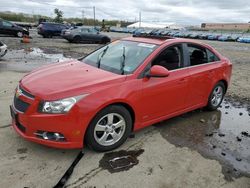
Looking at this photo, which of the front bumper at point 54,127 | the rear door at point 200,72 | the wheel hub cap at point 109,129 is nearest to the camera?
the front bumper at point 54,127

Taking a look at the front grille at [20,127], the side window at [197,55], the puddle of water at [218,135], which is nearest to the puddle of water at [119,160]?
the puddle of water at [218,135]

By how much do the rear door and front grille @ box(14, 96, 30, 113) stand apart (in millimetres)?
2959

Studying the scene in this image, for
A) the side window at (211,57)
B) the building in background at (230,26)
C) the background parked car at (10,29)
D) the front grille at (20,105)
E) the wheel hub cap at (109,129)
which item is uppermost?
the building in background at (230,26)

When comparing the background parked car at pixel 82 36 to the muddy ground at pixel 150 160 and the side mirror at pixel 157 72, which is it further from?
the side mirror at pixel 157 72

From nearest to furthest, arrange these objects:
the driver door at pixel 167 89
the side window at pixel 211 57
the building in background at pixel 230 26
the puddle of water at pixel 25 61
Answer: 1. the driver door at pixel 167 89
2. the side window at pixel 211 57
3. the puddle of water at pixel 25 61
4. the building in background at pixel 230 26

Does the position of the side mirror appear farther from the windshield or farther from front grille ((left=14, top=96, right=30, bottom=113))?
front grille ((left=14, top=96, right=30, bottom=113))

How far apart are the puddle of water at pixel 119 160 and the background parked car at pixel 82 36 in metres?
20.8

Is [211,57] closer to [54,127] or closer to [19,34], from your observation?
[54,127]

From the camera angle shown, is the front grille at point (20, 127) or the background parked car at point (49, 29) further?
the background parked car at point (49, 29)

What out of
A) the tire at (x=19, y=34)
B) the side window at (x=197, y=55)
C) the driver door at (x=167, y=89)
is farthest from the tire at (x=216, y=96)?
the tire at (x=19, y=34)

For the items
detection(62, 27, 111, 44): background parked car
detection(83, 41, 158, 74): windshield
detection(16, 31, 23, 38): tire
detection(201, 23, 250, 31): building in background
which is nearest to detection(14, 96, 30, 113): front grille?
detection(83, 41, 158, 74): windshield

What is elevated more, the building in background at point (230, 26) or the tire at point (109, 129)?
the building in background at point (230, 26)

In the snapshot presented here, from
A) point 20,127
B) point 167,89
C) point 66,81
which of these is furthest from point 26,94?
point 167,89

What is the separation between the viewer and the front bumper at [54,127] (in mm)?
3402
